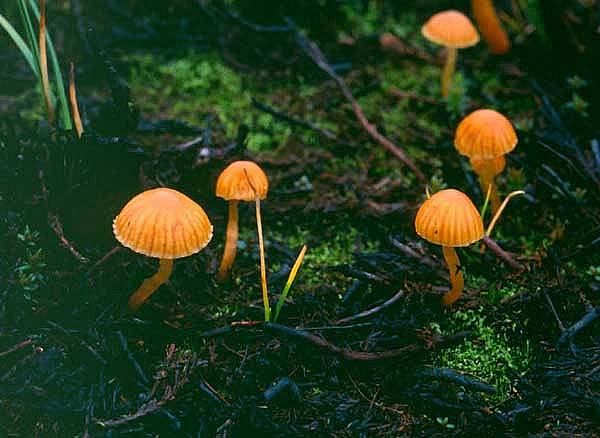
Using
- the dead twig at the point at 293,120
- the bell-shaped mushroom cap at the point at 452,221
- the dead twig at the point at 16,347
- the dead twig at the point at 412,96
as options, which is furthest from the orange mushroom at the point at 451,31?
the dead twig at the point at 16,347

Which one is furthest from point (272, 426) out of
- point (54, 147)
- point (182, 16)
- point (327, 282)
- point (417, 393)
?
point (182, 16)

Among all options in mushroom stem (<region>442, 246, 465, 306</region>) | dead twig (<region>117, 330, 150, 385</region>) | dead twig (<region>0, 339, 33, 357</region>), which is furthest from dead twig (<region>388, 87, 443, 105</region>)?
dead twig (<region>0, 339, 33, 357</region>)

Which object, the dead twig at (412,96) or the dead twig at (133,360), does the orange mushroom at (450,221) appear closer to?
the dead twig at (133,360)

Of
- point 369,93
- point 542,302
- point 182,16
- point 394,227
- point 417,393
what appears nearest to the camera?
point 417,393

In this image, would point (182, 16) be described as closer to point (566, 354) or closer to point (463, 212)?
point (463, 212)

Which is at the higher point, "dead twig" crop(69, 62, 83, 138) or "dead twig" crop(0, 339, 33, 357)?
"dead twig" crop(69, 62, 83, 138)

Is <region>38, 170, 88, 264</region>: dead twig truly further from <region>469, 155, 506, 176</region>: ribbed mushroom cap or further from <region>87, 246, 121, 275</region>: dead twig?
<region>469, 155, 506, 176</region>: ribbed mushroom cap

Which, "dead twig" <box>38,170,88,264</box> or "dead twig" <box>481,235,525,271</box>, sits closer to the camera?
"dead twig" <box>38,170,88,264</box>
